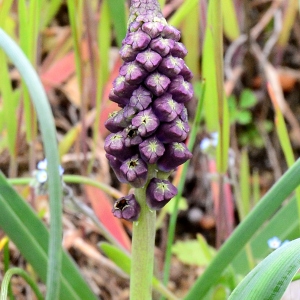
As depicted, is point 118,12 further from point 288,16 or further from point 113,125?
point 288,16

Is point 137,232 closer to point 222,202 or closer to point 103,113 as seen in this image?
point 222,202

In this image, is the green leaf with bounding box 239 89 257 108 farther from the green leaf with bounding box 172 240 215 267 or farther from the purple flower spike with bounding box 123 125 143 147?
the purple flower spike with bounding box 123 125 143 147

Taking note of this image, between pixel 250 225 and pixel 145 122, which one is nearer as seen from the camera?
pixel 145 122

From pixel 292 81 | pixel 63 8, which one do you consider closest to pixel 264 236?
pixel 292 81

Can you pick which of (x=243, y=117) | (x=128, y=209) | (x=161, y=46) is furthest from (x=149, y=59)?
(x=243, y=117)

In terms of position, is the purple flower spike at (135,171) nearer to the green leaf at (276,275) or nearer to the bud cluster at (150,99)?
the bud cluster at (150,99)

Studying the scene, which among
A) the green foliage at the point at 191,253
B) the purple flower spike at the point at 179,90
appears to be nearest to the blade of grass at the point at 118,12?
the purple flower spike at the point at 179,90
